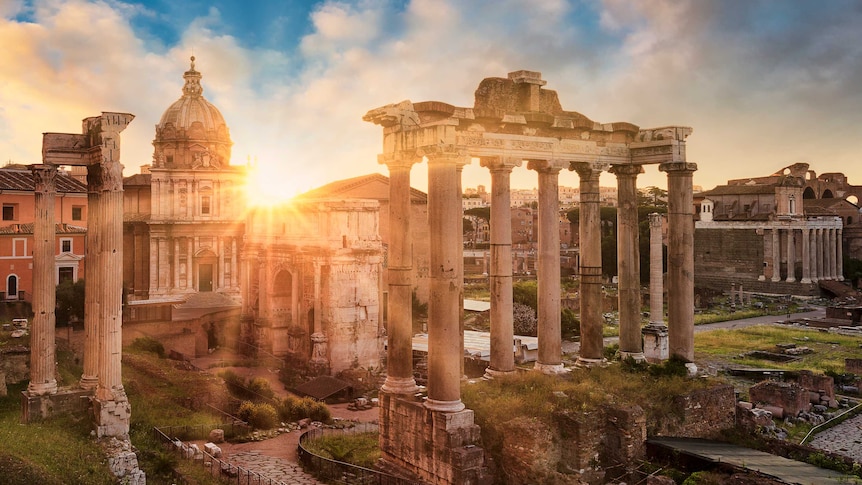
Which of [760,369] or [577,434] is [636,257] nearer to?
[577,434]

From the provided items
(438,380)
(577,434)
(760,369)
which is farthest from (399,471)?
(760,369)

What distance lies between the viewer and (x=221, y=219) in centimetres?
3953

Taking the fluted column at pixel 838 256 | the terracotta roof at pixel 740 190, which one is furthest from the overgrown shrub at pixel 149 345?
the terracotta roof at pixel 740 190

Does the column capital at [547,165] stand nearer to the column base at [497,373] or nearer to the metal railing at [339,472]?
the column base at [497,373]

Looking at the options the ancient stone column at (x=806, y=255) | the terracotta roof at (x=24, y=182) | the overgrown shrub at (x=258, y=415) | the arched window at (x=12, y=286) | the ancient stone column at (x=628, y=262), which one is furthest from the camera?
the ancient stone column at (x=806, y=255)

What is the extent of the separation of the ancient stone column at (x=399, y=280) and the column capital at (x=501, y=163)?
1.80m

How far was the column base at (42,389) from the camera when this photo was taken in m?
13.8

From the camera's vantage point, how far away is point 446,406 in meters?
11.7

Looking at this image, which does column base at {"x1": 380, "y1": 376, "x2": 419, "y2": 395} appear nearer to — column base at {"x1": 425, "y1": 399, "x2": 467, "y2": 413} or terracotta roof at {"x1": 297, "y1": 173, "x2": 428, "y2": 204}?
column base at {"x1": 425, "y1": 399, "x2": 467, "y2": 413}

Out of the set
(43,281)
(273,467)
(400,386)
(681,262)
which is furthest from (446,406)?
(43,281)

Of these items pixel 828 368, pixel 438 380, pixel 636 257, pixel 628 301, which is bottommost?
pixel 828 368

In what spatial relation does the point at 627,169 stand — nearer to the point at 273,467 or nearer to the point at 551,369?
the point at 551,369

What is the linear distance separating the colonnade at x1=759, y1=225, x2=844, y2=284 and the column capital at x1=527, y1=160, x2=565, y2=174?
54334mm

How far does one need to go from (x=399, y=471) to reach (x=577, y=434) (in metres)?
3.29
